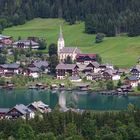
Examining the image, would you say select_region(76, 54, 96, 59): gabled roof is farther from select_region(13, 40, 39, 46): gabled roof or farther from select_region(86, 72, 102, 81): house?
select_region(13, 40, 39, 46): gabled roof

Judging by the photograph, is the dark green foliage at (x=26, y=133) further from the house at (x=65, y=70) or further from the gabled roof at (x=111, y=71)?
the house at (x=65, y=70)

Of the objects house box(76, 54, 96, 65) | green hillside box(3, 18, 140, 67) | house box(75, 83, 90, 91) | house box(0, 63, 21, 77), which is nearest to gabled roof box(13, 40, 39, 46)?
green hillside box(3, 18, 140, 67)

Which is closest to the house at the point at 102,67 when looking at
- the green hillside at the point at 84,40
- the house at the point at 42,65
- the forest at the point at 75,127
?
the green hillside at the point at 84,40

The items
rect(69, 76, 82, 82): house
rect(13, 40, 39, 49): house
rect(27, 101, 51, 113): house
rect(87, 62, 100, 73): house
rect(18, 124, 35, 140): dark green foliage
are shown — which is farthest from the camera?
rect(13, 40, 39, 49): house

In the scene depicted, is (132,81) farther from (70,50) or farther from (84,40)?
(84,40)

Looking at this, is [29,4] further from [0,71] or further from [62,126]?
[62,126]

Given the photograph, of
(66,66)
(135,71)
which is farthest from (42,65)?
(135,71)
